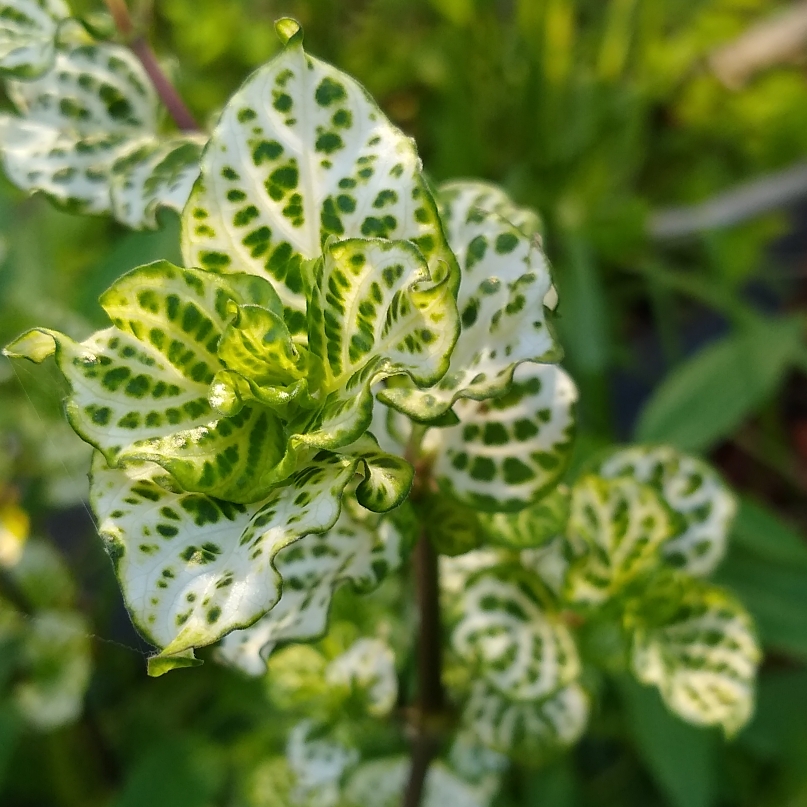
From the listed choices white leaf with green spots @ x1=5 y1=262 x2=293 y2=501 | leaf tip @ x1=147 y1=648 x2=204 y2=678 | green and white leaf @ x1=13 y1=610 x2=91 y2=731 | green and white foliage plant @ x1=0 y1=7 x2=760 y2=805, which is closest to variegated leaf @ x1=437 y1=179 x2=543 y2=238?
green and white foliage plant @ x1=0 y1=7 x2=760 y2=805

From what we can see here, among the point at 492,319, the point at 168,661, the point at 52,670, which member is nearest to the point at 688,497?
the point at 492,319

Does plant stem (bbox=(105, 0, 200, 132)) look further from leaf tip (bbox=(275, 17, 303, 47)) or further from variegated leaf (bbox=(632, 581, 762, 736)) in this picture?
variegated leaf (bbox=(632, 581, 762, 736))

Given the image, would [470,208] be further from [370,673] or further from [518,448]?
[370,673]

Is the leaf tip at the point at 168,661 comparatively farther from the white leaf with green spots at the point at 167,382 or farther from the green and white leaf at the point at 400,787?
the green and white leaf at the point at 400,787

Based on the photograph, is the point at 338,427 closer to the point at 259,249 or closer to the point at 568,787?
the point at 259,249

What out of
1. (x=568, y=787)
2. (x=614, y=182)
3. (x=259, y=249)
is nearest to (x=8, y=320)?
(x=259, y=249)
